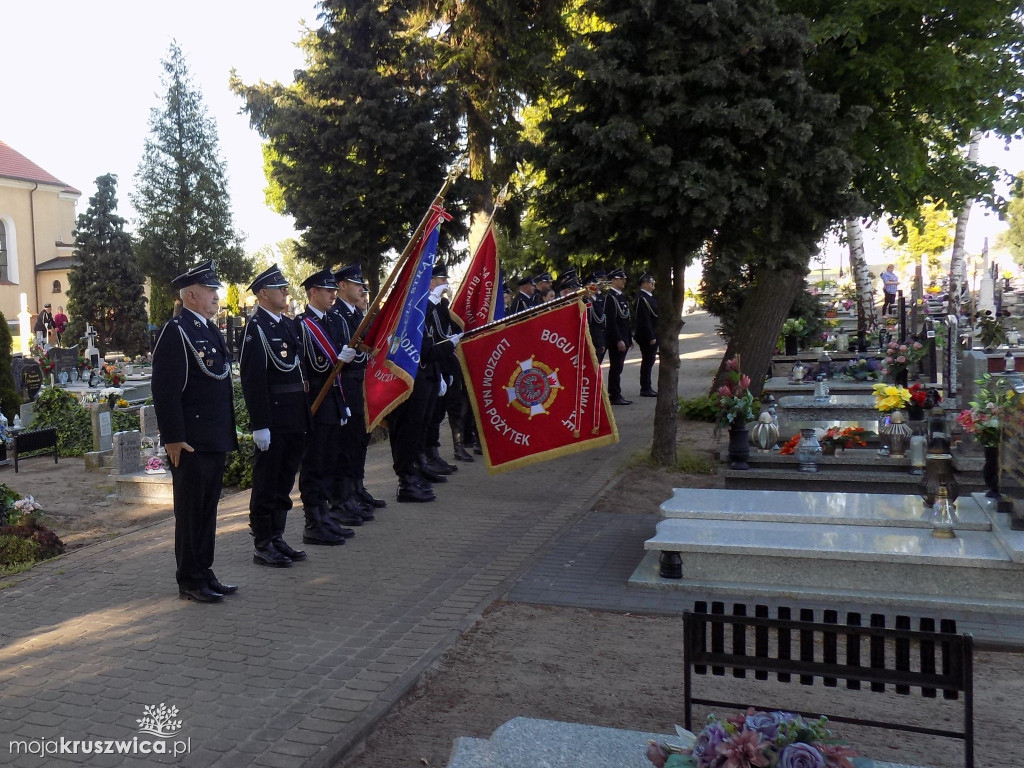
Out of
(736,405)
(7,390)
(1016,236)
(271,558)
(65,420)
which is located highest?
(1016,236)

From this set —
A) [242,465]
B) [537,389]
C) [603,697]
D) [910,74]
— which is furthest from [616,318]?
[603,697]

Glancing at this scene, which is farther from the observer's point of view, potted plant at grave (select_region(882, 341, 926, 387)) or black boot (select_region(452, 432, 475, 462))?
potted plant at grave (select_region(882, 341, 926, 387))

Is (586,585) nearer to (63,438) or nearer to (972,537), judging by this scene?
(972,537)

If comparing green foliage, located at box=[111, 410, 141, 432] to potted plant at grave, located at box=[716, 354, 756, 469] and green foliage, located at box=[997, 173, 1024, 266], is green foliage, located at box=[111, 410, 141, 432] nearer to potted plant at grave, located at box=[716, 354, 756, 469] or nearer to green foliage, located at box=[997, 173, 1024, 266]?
potted plant at grave, located at box=[716, 354, 756, 469]

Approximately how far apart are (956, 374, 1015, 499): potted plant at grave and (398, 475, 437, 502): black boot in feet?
16.5

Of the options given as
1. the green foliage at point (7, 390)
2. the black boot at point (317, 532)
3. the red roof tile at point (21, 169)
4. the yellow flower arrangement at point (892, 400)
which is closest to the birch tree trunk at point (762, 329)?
the yellow flower arrangement at point (892, 400)

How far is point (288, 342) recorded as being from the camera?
717 cm

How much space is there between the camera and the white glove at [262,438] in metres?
6.82

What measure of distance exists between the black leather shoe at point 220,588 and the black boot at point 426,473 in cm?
365

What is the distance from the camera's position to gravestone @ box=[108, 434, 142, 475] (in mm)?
11383

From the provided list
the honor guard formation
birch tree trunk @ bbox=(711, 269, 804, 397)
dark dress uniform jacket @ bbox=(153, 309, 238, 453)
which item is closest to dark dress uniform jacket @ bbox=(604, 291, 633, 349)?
birch tree trunk @ bbox=(711, 269, 804, 397)

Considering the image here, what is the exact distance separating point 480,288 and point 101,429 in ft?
24.3

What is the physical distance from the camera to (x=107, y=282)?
121ft

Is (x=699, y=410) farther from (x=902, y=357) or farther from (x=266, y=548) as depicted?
(x=266, y=548)
